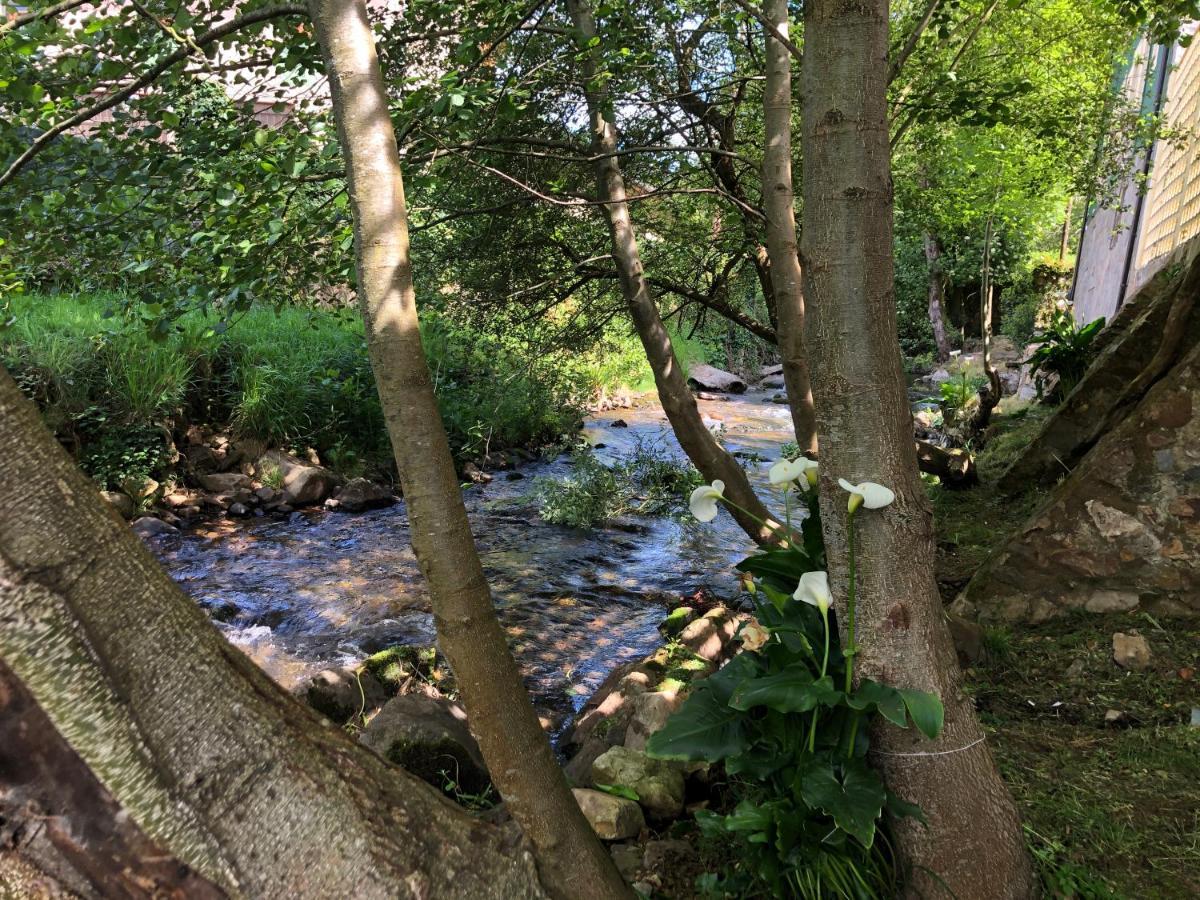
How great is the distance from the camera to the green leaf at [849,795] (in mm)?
1630

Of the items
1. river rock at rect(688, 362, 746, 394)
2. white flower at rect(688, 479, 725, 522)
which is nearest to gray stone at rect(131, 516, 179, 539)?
white flower at rect(688, 479, 725, 522)

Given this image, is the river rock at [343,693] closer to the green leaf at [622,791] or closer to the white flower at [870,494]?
the green leaf at [622,791]

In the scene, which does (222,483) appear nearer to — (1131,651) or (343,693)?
(343,693)

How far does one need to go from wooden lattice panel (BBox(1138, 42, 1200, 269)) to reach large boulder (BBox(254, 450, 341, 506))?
26.3ft

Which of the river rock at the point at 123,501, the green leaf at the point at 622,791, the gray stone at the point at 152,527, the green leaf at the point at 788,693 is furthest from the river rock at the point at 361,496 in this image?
the green leaf at the point at 788,693

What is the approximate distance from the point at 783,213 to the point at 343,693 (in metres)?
3.51

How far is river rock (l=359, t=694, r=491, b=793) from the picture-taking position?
10.5 ft

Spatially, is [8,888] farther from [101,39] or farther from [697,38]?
[697,38]

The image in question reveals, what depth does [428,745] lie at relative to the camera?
3.26 meters

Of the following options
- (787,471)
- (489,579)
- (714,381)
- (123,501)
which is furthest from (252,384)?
(714,381)

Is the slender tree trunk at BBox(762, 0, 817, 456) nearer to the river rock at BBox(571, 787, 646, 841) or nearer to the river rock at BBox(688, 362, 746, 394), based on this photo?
the river rock at BBox(571, 787, 646, 841)

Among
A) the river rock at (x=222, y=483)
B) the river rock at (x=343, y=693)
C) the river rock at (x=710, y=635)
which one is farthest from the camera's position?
the river rock at (x=222, y=483)

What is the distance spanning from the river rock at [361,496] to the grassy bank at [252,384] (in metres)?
0.60

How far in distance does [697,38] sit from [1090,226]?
11449 mm
